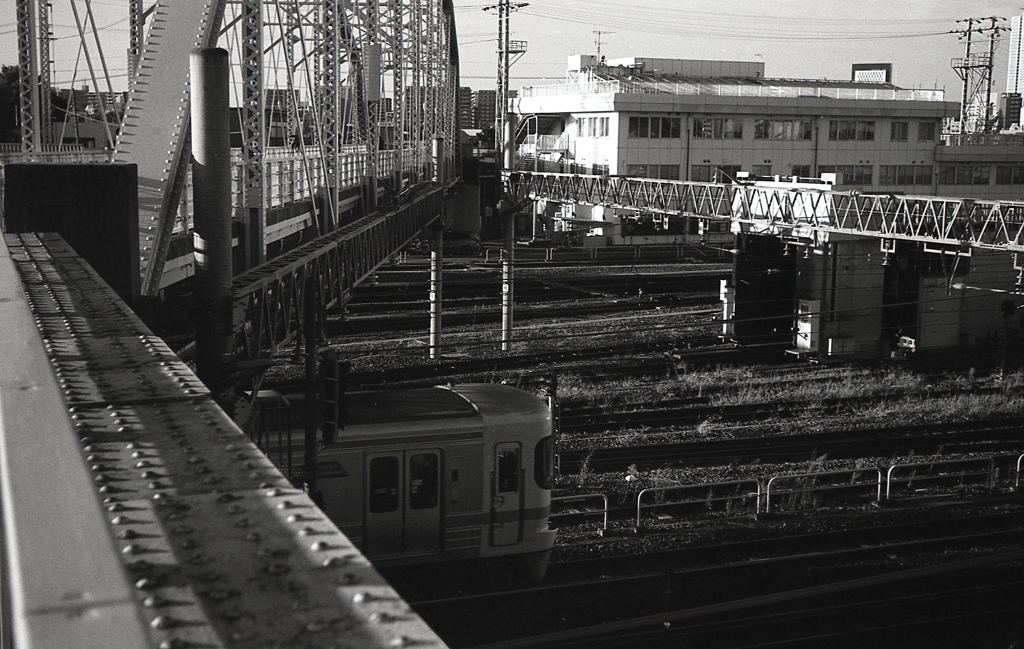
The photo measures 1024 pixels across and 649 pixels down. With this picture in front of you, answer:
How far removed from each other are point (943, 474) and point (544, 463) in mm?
6168

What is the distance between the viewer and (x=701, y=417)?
1775 centimetres

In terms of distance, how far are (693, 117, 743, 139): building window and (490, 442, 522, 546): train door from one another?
39.5m

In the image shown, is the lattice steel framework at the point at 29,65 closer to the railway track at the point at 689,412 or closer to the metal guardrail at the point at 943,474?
the railway track at the point at 689,412

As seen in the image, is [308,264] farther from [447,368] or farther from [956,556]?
[447,368]

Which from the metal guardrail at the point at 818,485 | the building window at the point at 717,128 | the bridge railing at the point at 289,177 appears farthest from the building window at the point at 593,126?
the metal guardrail at the point at 818,485

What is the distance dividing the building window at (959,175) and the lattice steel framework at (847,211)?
65.1 ft

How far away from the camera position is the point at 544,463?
10422 mm

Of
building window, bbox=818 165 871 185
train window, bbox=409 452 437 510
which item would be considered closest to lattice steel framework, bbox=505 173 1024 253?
train window, bbox=409 452 437 510

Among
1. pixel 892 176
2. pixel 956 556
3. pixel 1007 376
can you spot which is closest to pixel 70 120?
pixel 892 176

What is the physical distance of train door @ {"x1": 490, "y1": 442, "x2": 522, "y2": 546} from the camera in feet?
33.3

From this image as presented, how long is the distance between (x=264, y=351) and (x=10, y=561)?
305 inches

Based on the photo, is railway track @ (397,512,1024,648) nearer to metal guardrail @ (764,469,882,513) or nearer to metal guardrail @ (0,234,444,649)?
metal guardrail @ (764,469,882,513)

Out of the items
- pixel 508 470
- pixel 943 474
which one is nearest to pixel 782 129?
pixel 943 474

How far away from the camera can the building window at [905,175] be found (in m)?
50.0
